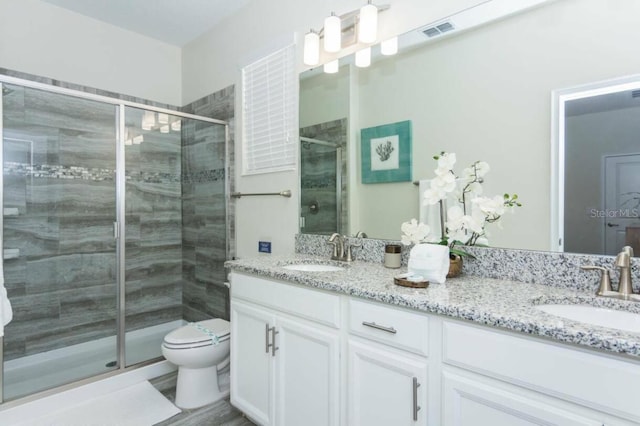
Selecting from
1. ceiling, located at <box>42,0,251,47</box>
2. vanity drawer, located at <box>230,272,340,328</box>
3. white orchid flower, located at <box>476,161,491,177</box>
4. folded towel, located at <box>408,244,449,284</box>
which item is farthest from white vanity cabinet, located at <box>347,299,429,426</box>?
ceiling, located at <box>42,0,251,47</box>

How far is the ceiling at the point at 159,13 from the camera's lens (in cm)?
256

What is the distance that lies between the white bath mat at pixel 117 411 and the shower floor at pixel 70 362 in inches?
7.6

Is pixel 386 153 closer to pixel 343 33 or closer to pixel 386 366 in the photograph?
pixel 343 33

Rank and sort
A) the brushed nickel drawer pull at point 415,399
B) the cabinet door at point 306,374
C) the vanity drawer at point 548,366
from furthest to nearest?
the cabinet door at point 306,374 → the brushed nickel drawer pull at point 415,399 → the vanity drawer at point 548,366

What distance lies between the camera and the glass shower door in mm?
2271

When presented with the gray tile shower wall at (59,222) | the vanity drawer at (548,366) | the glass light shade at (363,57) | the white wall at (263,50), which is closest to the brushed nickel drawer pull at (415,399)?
the vanity drawer at (548,366)

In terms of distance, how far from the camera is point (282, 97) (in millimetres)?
2346

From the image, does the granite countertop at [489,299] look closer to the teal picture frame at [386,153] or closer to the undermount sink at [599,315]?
the undermount sink at [599,315]

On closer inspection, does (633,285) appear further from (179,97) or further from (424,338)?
(179,97)

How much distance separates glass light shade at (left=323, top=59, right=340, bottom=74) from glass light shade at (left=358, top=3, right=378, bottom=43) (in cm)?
24

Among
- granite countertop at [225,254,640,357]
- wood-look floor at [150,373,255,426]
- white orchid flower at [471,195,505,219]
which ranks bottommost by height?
wood-look floor at [150,373,255,426]

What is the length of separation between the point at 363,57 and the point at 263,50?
885 millimetres

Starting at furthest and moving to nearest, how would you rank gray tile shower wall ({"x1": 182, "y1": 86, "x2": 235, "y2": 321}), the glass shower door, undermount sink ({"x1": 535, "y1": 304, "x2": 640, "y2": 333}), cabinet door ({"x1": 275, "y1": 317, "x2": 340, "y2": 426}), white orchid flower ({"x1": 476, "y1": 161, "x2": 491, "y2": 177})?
gray tile shower wall ({"x1": 182, "y1": 86, "x2": 235, "y2": 321}) → the glass shower door → white orchid flower ({"x1": 476, "y1": 161, "x2": 491, "y2": 177}) → cabinet door ({"x1": 275, "y1": 317, "x2": 340, "y2": 426}) → undermount sink ({"x1": 535, "y1": 304, "x2": 640, "y2": 333})

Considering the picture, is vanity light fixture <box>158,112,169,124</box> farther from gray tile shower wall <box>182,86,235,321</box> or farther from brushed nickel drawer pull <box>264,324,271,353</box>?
brushed nickel drawer pull <box>264,324,271,353</box>
